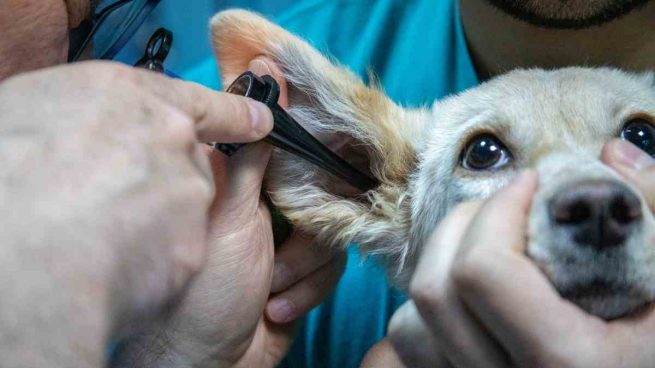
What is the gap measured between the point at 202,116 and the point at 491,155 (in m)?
0.62

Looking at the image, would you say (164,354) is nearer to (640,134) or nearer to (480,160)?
(480,160)

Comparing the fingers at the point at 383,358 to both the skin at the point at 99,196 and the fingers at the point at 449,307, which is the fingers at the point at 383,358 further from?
the skin at the point at 99,196

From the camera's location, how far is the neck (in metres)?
1.68

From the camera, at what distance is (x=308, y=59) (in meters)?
1.33

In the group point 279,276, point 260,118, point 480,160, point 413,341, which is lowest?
point 279,276

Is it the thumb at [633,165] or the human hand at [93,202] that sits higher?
the thumb at [633,165]

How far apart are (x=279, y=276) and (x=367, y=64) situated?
877mm

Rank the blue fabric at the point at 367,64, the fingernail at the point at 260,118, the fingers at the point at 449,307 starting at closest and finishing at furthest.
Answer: the fingers at the point at 449,307, the fingernail at the point at 260,118, the blue fabric at the point at 367,64

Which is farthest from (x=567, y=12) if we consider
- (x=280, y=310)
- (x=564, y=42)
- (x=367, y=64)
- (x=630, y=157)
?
(x=280, y=310)

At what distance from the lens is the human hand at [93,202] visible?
0.68 meters

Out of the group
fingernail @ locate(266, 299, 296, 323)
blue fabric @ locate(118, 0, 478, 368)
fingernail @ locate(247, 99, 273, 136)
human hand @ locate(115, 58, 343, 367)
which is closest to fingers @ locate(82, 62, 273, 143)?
fingernail @ locate(247, 99, 273, 136)

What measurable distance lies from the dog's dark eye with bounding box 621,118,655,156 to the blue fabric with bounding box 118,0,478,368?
0.64 metres

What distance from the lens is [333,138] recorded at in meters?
1.48

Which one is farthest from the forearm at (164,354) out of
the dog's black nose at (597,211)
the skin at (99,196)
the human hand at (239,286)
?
the dog's black nose at (597,211)
